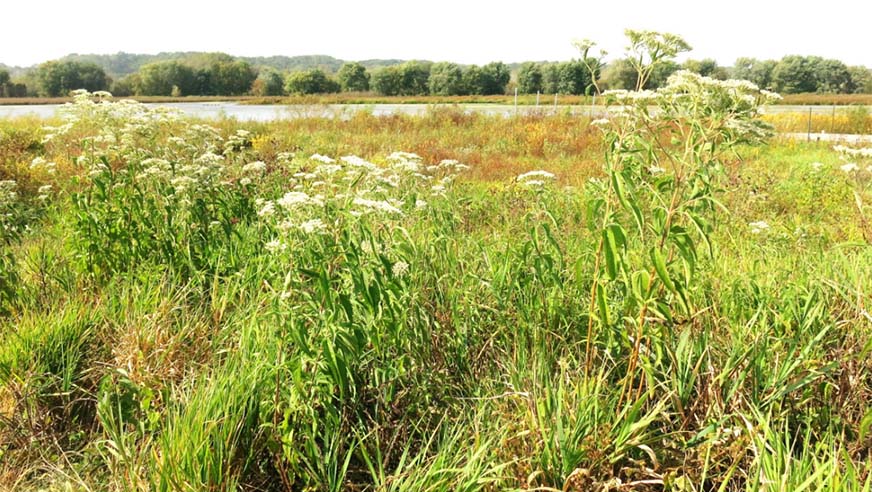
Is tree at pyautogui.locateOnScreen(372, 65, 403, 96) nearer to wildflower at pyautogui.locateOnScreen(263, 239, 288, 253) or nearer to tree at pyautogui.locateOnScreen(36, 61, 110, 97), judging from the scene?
tree at pyautogui.locateOnScreen(36, 61, 110, 97)

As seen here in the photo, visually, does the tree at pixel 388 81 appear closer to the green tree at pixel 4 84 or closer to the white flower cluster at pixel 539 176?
the green tree at pixel 4 84

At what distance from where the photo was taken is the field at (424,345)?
7.06ft

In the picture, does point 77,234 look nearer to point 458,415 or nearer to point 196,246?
point 196,246

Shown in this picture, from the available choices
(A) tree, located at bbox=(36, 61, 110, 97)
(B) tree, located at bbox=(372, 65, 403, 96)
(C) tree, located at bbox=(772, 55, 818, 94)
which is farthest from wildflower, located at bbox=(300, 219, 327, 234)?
(C) tree, located at bbox=(772, 55, 818, 94)

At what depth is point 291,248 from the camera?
2.37m

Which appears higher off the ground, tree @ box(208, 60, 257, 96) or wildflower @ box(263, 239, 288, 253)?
tree @ box(208, 60, 257, 96)

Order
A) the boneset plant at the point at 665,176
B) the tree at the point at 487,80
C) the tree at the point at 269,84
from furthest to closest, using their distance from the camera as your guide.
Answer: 1. the tree at the point at 487,80
2. the tree at the point at 269,84
3. the boneset plant at the point at 665,176

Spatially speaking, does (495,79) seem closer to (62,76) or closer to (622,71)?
(62,76)

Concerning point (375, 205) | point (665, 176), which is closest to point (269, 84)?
point (375, 205)

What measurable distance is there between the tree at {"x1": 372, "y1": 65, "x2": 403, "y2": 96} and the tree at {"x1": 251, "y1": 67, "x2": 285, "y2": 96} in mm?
14627

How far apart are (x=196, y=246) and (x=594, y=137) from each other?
1220 centimetres

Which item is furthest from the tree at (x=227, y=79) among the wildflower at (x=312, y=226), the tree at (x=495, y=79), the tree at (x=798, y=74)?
the wildflower at (x=312, y=226)

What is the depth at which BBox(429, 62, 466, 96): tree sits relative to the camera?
87625 millimetres

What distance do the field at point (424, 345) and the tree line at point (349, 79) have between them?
59.6 meters
